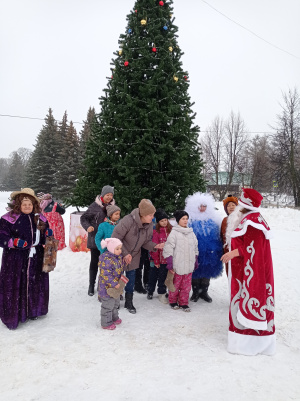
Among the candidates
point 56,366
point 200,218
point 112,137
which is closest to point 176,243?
point 200,218

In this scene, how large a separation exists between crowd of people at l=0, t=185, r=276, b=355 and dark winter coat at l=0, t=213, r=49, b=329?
0.01m

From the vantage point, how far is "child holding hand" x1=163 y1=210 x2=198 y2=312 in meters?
4.95

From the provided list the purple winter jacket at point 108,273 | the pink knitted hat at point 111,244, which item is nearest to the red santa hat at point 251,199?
the pink knitted hat at point 111,244

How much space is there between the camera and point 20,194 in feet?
14.3

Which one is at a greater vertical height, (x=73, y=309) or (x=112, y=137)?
(x=112, y=137)

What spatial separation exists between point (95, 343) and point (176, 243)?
1999 millimetres

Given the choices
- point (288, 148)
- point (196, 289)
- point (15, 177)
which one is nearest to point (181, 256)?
point (196, 289)

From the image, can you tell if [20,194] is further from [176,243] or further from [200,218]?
[200,218]

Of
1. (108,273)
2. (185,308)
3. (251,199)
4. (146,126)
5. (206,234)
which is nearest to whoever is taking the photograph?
(251,199)

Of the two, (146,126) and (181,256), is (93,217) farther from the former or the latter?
(146,126)

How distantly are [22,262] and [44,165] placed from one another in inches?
1214

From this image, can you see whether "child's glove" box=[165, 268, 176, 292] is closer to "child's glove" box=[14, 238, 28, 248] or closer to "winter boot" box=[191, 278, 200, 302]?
"winter boot" box=[191, 278, 200, 302]

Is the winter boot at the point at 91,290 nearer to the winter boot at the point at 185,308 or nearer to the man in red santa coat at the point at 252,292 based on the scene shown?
the winter boot at the point at 185,308

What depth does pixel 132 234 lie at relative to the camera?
4.75m
